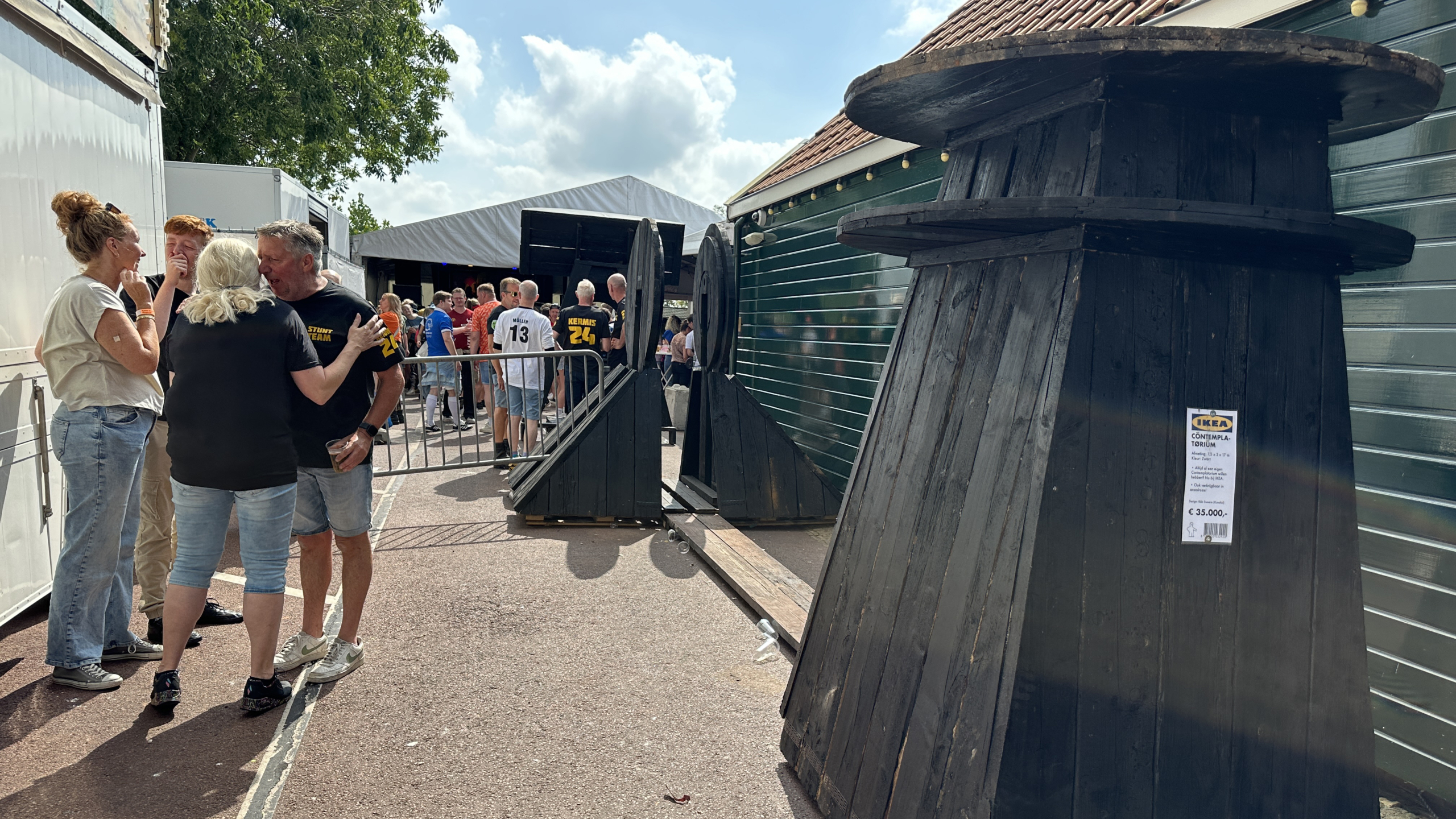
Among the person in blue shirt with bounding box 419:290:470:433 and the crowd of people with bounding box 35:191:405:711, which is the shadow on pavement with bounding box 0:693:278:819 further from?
the person in blue shirt with bounding box 419:290:470:433

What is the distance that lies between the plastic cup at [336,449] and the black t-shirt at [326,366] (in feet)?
0.07

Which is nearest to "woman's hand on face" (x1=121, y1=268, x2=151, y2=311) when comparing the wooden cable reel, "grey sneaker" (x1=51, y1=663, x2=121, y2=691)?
"grey sneaker" (x1=51, y1=663, x2=121, y2=691)

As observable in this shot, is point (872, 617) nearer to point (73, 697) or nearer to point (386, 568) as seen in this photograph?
point (73, 697)

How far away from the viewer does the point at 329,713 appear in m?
3.49

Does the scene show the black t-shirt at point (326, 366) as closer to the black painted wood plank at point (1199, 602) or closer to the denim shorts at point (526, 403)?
the black painted wood plank at point (1199, 602)

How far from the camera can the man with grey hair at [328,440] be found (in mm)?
3574

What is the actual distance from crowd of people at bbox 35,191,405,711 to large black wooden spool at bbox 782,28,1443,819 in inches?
93.3

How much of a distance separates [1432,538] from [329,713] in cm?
428

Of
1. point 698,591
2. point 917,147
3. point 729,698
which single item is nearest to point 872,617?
point 729,698

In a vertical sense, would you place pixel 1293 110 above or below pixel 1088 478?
above

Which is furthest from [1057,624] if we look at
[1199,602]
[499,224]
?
[499,224]

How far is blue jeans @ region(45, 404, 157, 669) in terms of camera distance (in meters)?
3.50

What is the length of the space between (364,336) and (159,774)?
1745mm

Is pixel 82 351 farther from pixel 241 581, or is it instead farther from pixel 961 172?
pixel 961 172
